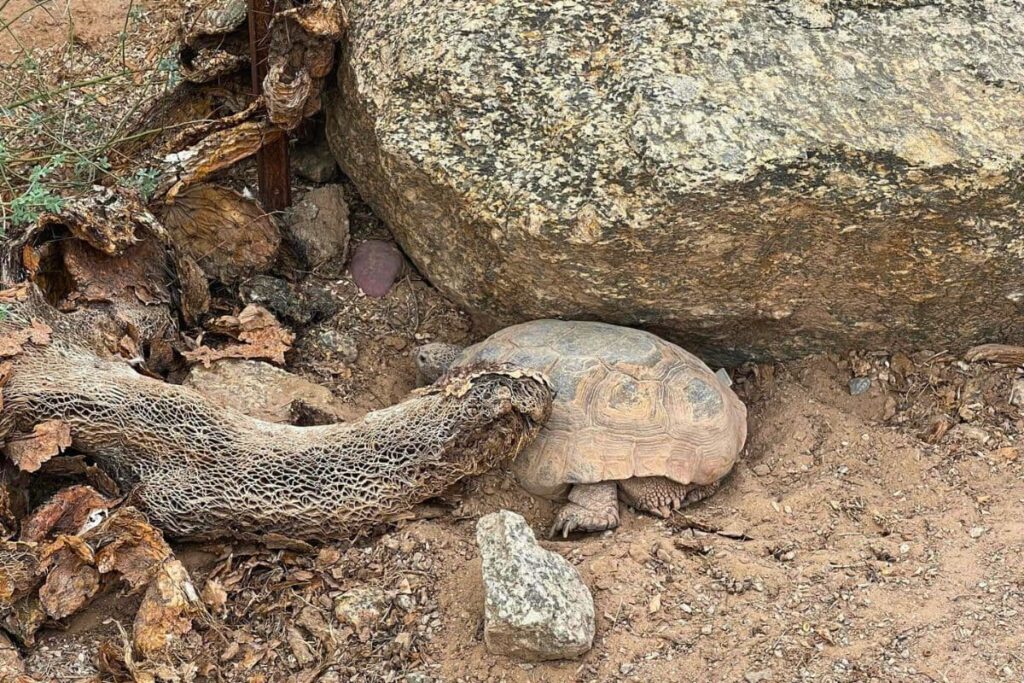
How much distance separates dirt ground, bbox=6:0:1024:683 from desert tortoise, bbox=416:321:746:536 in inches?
4.4

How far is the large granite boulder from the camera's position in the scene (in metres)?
3.55

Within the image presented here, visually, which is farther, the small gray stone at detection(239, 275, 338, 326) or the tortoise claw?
the small gray stone at detection(239, 275, 338, 326)

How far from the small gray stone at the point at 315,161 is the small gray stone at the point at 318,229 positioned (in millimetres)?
174

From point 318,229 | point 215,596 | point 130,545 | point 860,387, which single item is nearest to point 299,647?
point 215,596

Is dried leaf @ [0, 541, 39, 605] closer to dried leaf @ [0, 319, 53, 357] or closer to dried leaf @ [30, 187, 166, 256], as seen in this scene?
dried leaf @ [0, 319, 53, 357]

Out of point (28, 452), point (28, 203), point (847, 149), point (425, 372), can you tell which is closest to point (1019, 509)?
point (847, 149)

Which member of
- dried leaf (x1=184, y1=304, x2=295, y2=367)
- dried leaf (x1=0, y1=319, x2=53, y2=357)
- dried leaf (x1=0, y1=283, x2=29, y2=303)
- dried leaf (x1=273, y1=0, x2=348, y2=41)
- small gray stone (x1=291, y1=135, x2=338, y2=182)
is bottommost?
dried leaf (x1=184, y1=304, x2=295, y2=367)

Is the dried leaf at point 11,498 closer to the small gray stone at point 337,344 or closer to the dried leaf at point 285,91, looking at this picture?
the small gray stone at point 337,344

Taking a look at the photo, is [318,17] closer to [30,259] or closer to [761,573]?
[30,259]

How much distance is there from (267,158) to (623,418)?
2.06 meters

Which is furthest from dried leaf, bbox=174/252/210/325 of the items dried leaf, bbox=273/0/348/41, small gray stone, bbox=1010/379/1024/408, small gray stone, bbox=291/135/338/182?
small gray stone, bbox=1010/379/1024/408

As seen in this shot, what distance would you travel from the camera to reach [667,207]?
3635 mm

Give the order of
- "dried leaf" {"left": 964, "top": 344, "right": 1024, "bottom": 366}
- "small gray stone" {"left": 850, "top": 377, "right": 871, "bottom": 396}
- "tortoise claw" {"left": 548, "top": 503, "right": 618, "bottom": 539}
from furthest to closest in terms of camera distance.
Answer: "small gray stone" {"left": 850, "top": 377, "right": 871, "bottom": 396}
"dried leaf" {"left": 964, "top": 344, "right": 1024, "bottom": 366}
"tortoise claw" {"left": 548, "top": 503, "right": 618, "bottom": 539}

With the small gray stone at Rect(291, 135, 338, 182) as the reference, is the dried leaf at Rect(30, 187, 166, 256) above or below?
above
